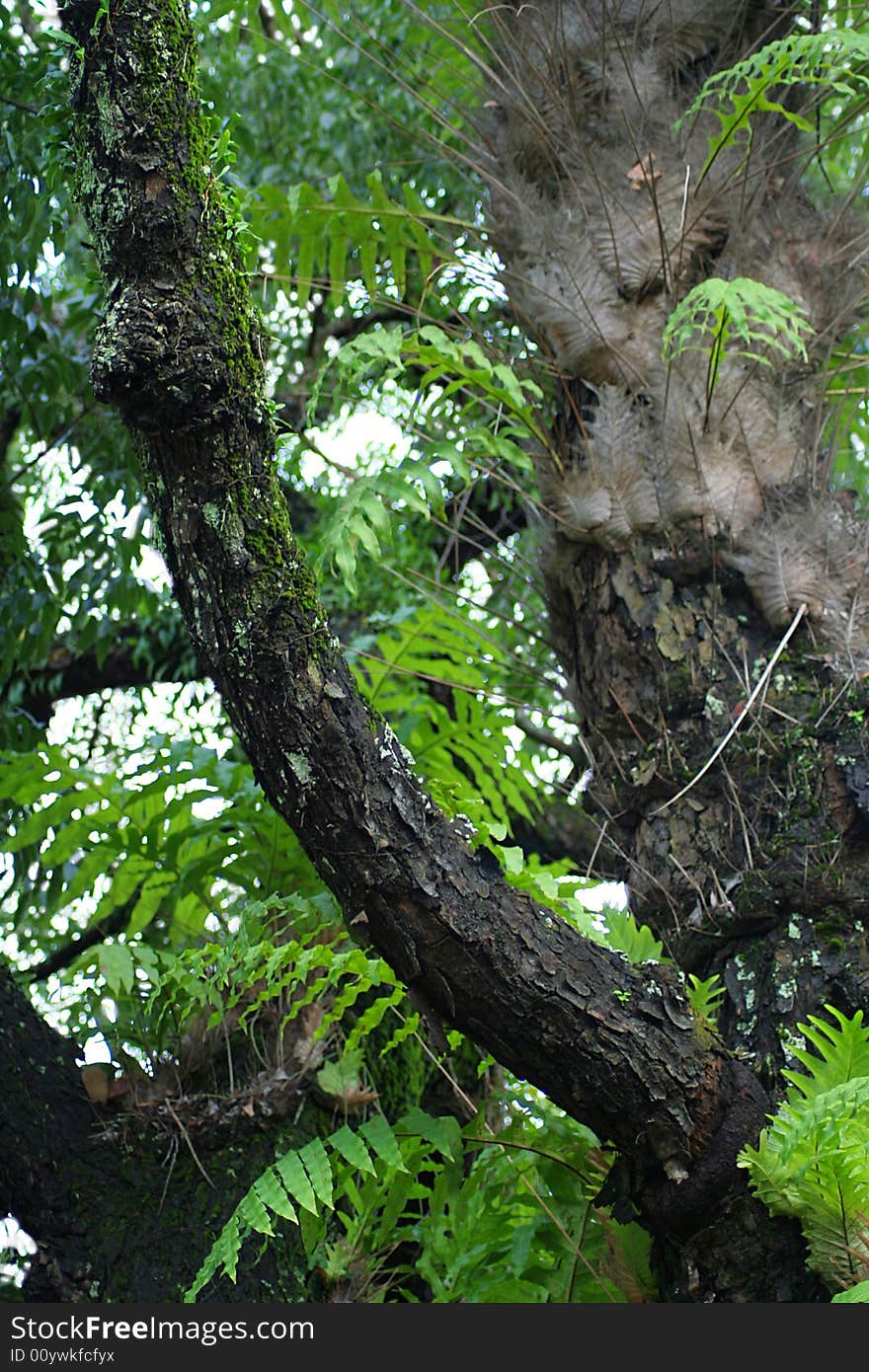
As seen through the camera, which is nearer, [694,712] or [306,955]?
[306,955]

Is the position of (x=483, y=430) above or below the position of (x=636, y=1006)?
above

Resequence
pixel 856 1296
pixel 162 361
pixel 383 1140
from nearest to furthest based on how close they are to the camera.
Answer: pixel 856 1296
pixel 162 361
pixel 383 1140

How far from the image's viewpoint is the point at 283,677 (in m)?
1.65

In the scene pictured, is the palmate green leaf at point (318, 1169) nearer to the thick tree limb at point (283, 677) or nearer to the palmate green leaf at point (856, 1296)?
the thick tree limb at point (283, 677)

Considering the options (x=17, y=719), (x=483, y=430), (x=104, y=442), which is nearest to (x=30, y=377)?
(x=104, y=442)

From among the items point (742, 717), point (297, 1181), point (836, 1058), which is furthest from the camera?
point (742, 717)

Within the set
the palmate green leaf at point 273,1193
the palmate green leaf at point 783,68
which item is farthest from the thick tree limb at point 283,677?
the palmate green leaf at point 783,68

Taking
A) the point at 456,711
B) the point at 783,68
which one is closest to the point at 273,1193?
the point at 456,711

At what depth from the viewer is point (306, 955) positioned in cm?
185

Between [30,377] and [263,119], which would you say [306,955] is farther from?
[263,119]

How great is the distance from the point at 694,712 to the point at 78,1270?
147 centimetres

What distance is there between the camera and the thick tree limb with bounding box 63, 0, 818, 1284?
1655 mm

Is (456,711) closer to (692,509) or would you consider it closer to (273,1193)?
(692,509)

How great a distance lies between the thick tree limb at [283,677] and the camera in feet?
5.43
